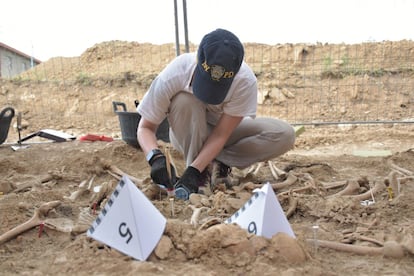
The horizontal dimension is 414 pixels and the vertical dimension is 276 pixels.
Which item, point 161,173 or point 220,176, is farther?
point 220,176

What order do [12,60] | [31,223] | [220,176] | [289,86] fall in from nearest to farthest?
[31,223] → [220,176] → [289,86] → [12,60]

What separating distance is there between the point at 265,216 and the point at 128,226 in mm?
460

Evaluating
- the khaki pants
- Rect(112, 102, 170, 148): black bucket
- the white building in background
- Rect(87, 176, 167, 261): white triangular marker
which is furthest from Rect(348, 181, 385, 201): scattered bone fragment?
the white building in background

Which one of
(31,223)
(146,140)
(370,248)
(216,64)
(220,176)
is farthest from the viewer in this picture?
(220,176)

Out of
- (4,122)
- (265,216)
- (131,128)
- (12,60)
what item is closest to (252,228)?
(265,216)

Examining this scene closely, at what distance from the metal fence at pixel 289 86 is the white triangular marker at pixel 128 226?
598cm

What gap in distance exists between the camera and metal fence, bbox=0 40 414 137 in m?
7.82

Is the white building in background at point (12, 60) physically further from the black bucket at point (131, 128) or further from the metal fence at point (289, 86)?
the black bucket at point (131, 128)

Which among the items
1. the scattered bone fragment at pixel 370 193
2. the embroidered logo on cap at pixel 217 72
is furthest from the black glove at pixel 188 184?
the scattered bone fragment at pixel 370 193

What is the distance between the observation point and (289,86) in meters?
8.44

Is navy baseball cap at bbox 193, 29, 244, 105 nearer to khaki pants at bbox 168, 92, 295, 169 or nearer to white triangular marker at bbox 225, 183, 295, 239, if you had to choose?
khaki pants at bbox 168, 92, 295, 169

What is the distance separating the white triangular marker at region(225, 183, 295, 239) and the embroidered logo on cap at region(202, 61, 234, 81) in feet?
2.67

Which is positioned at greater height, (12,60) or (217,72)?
(217,72)

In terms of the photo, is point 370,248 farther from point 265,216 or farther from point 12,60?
point 12,60
